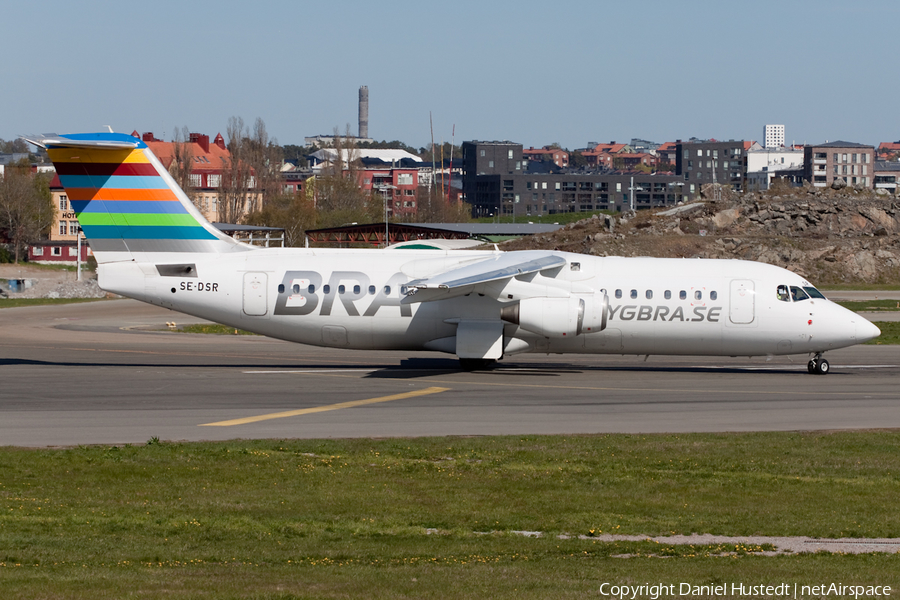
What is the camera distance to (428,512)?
548 inches

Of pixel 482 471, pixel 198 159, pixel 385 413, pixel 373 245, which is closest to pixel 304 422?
pixel 385 413

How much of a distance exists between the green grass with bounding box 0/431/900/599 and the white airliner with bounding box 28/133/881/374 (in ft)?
32.3

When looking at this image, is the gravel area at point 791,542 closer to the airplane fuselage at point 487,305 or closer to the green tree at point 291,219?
the airplane fuselage at point 487,305

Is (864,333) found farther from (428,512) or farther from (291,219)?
(291,219)

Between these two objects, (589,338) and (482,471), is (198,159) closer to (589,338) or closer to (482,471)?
(589,338)

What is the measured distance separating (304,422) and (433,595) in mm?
12912

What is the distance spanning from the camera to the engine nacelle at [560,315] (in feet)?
95.9

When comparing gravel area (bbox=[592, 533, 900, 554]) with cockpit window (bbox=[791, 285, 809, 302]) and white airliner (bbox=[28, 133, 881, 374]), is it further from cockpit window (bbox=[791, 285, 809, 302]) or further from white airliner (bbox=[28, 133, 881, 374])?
cockpit window (bbox=[791, 285, 809, 302])

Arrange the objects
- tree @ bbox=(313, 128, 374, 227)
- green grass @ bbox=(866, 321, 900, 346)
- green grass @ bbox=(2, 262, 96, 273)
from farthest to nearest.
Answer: tree @ bbox=(313, 128, 374, 227)
green grass @ bbox=(2, 262, 96, 273)
green grass @ bbox=(866, 321, 900, 346)

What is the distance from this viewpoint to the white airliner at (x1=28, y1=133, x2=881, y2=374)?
1176 inches

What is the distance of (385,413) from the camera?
2317cm

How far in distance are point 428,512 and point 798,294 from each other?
66.6 feet

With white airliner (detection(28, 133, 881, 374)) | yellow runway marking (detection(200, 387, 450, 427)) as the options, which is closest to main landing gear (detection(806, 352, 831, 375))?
white airliner (detection(28, 133, 881, 374))

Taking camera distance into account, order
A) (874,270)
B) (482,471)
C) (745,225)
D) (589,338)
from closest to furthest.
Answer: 1. (482,471)
2. (589,338)
3. (874,270)
4. (745,225)
